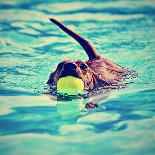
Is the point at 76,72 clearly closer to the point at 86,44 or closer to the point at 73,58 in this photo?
the point at 86,44

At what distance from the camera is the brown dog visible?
5.50 metres

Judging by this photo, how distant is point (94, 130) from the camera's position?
510cm

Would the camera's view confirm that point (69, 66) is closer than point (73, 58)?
Yes

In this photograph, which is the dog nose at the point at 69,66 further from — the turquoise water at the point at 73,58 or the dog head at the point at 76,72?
the turquoise water at the point at 73,58

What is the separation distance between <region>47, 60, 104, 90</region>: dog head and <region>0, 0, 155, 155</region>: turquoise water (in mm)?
236

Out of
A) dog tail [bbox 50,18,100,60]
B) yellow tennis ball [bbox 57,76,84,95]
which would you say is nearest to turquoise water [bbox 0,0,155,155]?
yellow tennis ball [bbox 57,76,84,95]

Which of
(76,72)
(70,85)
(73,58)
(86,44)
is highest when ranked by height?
(86,44)

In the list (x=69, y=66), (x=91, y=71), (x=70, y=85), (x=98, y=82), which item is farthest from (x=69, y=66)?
(x=98, y=82)

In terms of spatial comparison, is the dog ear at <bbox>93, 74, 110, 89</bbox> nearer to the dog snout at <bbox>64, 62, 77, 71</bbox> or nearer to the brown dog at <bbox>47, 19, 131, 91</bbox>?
the brown dog at <bbox>47, 19, 131, 91</bbox>

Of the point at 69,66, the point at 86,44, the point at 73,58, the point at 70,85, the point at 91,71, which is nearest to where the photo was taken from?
the point at 69,66

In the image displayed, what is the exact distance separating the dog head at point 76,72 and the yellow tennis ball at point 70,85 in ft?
0.16

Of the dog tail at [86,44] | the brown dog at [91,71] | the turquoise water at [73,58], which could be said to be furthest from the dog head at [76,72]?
the dog tail at [86,44]

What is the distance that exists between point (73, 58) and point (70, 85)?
89.8 inches

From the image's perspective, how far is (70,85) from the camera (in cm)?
557
